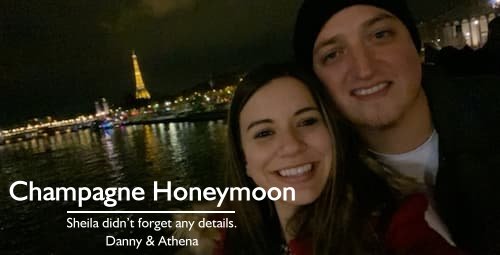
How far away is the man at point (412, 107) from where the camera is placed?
95cm

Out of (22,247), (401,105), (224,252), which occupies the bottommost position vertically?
(22,247)

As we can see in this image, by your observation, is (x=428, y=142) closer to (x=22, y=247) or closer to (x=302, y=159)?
(x=302, y=159)

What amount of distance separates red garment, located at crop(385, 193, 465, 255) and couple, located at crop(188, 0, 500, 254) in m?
0.08

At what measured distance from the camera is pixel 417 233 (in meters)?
0.69

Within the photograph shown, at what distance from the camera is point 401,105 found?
960mm

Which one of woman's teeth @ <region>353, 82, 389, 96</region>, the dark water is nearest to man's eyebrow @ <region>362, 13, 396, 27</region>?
woman's teeth @ <region>353, 82, 389, 96</region>

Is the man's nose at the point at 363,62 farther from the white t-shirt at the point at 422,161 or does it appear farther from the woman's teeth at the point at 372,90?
the white t-shirt at the point at 422,161

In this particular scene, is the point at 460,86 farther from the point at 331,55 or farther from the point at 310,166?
the point at 310,166

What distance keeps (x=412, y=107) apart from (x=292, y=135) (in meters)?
0.38

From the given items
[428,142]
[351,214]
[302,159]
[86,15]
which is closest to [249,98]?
[302,159]

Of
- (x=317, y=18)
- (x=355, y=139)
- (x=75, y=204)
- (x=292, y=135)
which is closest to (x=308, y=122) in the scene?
(x=292, y=135)

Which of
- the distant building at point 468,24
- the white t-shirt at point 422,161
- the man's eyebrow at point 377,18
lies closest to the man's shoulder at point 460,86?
the white t-shirt at point 422,161

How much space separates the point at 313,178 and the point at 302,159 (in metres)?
0.06

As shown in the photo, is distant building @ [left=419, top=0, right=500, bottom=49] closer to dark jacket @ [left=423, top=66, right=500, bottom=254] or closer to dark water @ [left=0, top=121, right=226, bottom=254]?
dark water @ [left=0, top=121, right=226, bottom=254]
